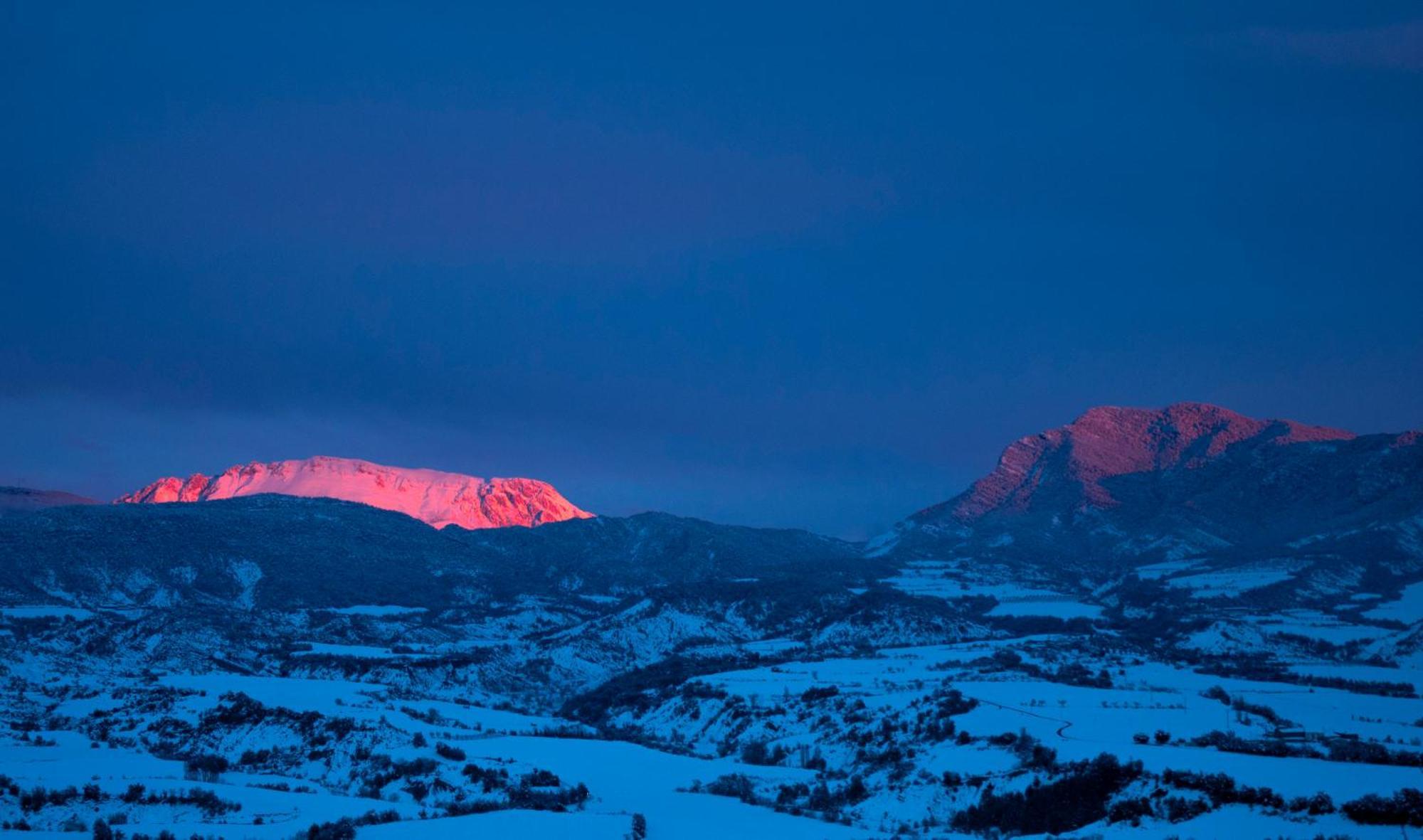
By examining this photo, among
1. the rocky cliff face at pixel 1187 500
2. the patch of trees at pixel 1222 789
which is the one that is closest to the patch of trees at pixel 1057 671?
the patch of trees at pixel 1222 789

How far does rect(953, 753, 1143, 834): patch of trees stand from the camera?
3475 centimetres

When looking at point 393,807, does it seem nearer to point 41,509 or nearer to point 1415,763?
point 1415,763

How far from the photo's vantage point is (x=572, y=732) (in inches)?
2338

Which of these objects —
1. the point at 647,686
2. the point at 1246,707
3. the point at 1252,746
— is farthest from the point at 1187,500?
the point at 1252,746

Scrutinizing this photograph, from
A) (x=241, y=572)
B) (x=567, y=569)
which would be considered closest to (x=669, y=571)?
(x=567, y=569)

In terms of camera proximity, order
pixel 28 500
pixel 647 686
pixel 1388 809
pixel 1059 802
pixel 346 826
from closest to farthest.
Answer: pixel 1388 809
pixel 346 826
pixel 1059 802
pixel 647 686
pixel 28 500

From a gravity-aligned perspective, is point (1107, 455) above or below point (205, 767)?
above

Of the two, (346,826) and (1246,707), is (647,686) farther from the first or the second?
(346,826)

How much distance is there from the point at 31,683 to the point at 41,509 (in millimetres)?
82172

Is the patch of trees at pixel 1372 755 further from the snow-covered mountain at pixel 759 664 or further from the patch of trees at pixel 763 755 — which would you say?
the patch of trees at pixel 763 755

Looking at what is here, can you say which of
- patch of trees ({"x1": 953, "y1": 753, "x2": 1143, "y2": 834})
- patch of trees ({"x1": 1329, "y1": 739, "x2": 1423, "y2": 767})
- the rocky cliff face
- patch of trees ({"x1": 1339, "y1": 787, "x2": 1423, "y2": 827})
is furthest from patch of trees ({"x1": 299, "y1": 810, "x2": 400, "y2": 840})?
the rocky cliff face

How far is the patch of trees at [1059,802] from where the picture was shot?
3475 centimetres

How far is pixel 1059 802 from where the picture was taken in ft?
119

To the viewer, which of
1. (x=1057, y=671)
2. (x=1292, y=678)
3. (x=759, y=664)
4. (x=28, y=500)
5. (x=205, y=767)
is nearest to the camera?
(x=205, y=767)
